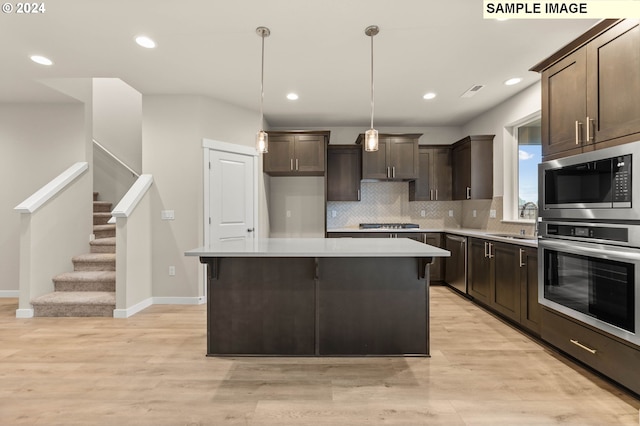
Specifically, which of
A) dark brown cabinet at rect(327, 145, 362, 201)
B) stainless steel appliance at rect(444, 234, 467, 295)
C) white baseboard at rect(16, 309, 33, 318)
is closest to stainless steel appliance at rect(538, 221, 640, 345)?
stainless steel appliance at rect(444, 234, 467, 295)

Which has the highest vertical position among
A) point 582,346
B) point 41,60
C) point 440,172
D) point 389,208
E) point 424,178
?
point 41,60

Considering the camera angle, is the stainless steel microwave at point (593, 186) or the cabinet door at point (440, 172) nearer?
the stainless steel microwave at point (593, 186)

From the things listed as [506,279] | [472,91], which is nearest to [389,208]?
[472,91]

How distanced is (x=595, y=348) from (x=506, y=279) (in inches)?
47.0

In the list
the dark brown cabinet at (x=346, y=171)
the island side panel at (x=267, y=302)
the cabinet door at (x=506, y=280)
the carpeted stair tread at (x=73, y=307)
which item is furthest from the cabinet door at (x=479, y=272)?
the carpeted stair tread at (x=73, y=307)

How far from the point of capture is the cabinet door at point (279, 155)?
4.92 m

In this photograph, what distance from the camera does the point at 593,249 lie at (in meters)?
2.11

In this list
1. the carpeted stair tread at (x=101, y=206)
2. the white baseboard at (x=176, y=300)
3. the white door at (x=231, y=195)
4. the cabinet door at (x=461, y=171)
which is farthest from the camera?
the carpeted stair tread at (x=101, y=206)

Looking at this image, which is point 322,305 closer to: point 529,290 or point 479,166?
point 529,290

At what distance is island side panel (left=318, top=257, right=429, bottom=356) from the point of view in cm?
253

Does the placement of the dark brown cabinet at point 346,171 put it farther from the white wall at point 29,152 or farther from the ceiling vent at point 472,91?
the white wall at point 29,152

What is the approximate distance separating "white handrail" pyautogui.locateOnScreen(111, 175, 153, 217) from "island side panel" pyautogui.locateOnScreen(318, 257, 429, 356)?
2493 mm

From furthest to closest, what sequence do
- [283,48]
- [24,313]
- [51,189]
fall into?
[51,189] → [24,313] → [283,48]

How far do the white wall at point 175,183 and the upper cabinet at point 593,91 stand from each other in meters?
3.79
